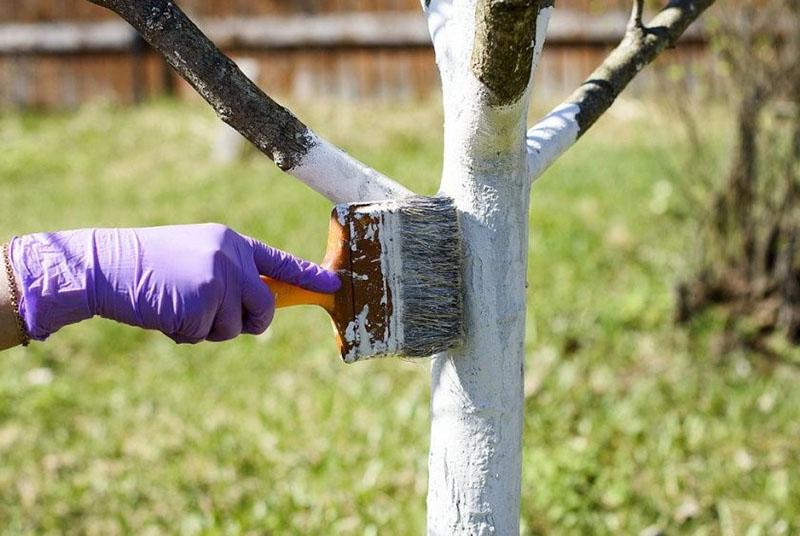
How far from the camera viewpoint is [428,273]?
1.51 meters

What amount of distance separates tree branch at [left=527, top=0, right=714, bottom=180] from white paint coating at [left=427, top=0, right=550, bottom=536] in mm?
136

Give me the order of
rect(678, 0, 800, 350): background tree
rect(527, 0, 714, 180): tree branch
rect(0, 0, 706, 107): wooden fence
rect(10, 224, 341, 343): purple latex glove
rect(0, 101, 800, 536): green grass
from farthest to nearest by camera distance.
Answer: rect(0, 0, 706, 107): wooden fence, rect(678, 0, 800, 350): background tree, rect(0, 101, 800, 536): green grass, rect(527, 0, 714, 180): tree branch, rect(10, 224, 341, 343): purple latex glove

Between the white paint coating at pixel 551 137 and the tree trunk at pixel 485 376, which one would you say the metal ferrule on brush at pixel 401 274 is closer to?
the tree trunk at pixel 485 376

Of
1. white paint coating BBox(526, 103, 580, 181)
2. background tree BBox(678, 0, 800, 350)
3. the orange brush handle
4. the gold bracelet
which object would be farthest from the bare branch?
background tree BBox(678, 0, 800, 350)

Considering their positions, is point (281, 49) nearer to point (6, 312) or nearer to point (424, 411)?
point (424, 411)

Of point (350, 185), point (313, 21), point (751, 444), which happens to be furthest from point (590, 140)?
→ point (350, 185)

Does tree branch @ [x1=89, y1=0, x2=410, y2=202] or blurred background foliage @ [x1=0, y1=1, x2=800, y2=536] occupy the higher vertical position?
tree branch @ [x1=89, y1=0, x2=410, y2=202]

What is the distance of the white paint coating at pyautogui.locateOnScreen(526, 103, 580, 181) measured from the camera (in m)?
1.62

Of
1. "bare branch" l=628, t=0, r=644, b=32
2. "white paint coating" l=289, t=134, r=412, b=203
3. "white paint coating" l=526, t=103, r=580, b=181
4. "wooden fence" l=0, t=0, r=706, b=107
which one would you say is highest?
"wooden fence" l=0, t=0, r=706, b=107

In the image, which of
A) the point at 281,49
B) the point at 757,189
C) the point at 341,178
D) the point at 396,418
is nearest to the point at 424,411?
the point at 396,418

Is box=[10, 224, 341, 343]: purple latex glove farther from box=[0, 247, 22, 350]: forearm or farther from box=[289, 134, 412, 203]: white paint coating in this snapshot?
box=[289, 134, 412, 203]: white paint coating

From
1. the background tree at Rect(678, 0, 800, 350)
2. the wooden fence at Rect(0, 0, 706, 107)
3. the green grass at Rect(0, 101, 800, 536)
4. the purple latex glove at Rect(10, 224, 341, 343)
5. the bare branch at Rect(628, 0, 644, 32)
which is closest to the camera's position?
the purple latex glove at Rect(10, 224, 341, 343)

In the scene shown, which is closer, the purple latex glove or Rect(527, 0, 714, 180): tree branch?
the purple latex glove

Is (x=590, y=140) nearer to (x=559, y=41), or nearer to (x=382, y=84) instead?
(x=559, y=41)
